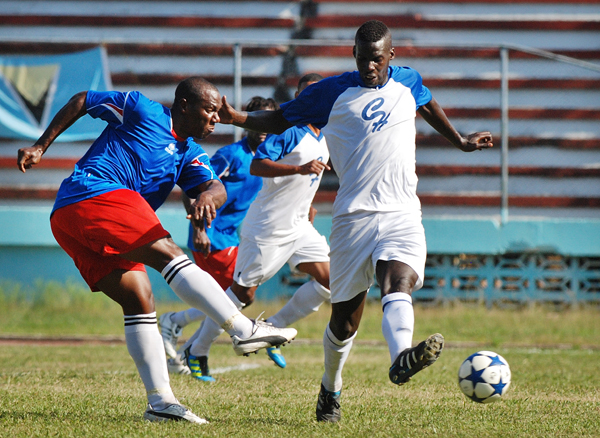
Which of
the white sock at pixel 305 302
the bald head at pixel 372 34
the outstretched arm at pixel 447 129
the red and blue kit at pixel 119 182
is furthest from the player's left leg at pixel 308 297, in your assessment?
the bald head at pixel 372 34

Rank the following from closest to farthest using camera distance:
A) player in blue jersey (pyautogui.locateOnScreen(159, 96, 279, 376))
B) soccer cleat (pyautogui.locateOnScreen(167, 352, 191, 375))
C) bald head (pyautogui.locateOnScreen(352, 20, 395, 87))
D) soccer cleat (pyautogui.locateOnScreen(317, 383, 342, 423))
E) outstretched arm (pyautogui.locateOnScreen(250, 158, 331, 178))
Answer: bald head (pyautogui.locateOnScreen(352, 20, 395, 87)) < soccer cleat (pyautogui.locateOnScreen(317, 383, 342, 423)) < outstretched arm (pyautogui.locateOnScreen(250, 158, 331, 178)) < soccer cleat (pyautogui.locateOnScreen(167, 352, 191, 375)) < player in blue jersey (pyautogui.locateOnScreen(159, 96, 279, 376))

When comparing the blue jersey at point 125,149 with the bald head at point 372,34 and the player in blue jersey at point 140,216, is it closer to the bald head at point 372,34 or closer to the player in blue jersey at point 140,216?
the player in blue jersey at point 140,216

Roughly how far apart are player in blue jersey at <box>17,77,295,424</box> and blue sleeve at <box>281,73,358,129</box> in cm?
49

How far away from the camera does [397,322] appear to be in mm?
4199

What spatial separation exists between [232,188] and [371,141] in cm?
333

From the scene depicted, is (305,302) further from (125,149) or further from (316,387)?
(125,149)

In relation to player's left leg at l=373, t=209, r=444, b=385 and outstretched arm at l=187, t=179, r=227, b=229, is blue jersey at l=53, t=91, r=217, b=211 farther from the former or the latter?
player's left leg at l=373, t=209, r=444, b=385

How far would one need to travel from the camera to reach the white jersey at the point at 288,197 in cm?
722

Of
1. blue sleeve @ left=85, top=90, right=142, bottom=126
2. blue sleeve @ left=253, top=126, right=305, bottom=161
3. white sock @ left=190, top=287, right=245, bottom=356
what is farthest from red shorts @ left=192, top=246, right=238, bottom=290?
blue sleeve @ left=85, top=90, right=142, bottom=126

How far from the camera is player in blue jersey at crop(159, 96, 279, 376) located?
7664 mm

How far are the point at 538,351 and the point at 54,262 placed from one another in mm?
7120

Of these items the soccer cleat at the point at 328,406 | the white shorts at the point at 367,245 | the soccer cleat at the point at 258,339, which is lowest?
the soccer cleat at the point at 328,406

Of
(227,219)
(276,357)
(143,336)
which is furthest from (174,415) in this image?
(227,219)

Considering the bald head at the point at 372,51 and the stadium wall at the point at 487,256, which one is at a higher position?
the bald head at the point at 372,51
